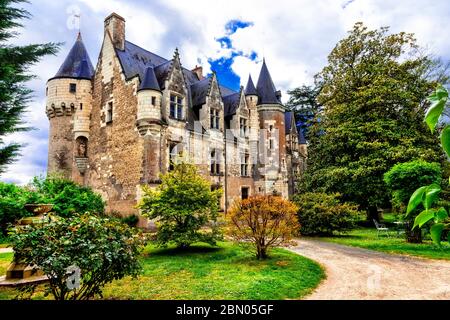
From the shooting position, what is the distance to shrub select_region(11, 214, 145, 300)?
216 inches

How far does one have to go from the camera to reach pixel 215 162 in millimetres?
25203

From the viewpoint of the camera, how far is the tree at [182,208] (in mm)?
12938

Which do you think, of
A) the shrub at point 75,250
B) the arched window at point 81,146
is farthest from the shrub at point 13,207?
the shrub at point 75,250

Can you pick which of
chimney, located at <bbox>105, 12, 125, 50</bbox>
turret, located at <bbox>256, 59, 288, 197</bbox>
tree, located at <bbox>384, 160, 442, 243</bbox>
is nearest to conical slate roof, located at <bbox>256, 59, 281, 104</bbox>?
turret, located at <bbox>256, 59, 288, 197</bbox>

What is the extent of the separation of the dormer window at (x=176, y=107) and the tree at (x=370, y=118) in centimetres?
1278

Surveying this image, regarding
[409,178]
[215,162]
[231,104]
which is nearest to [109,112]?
[215,162]

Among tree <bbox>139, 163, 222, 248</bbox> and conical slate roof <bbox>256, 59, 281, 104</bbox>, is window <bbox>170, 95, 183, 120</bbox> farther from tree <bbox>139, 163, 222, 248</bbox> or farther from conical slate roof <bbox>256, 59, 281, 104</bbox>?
conical slate roof <bbox>256, 59, 281, 104</bbox>

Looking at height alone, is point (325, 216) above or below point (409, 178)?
below

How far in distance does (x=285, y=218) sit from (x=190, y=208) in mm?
4252

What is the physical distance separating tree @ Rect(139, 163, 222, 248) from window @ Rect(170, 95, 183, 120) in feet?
29.1

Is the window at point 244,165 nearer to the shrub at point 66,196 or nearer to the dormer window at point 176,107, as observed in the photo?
the dormer window at point 176,107

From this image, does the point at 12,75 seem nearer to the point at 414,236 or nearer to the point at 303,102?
the point at 414,236

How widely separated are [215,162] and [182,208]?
12.4 metres

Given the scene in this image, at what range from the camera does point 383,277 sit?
29.5 feet
